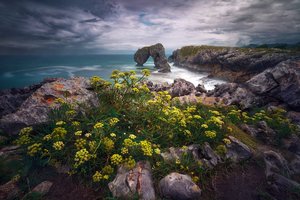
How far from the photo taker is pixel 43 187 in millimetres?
4766

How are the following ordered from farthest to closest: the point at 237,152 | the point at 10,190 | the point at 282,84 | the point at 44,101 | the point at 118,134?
the point at 282,84
the point at 44,101
the point at 237,152
the point at 118,134
the point at 10,190

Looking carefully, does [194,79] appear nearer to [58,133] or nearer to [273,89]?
Answer: [273,89]

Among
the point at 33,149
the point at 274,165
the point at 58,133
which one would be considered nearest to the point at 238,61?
the point at 274,165

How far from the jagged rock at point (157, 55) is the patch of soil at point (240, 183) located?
73.8 meters

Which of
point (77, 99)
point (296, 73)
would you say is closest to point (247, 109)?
point (296, 73)

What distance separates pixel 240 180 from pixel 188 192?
7.66 feet

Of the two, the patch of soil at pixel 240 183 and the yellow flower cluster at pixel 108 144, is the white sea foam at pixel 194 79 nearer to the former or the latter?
the patch of soil at pixel 240 183

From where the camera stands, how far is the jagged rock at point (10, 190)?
443 cm

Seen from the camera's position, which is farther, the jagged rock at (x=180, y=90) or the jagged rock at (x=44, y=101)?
the jagged rock at (x=180, y=90)

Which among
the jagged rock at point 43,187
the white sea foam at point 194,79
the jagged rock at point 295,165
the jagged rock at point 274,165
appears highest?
the jagged rock at point 43,187

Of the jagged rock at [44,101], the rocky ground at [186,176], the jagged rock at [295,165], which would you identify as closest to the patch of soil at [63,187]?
the rocky ground at [186,176]

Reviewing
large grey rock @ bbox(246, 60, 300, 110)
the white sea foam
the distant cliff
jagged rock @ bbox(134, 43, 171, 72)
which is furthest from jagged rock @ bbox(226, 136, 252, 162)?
jagged rock @ bbox(134, 43, 171, 72)

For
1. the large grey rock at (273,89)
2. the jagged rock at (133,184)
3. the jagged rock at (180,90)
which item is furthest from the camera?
the jagged rock at (180,90)

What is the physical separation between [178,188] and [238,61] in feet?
178
